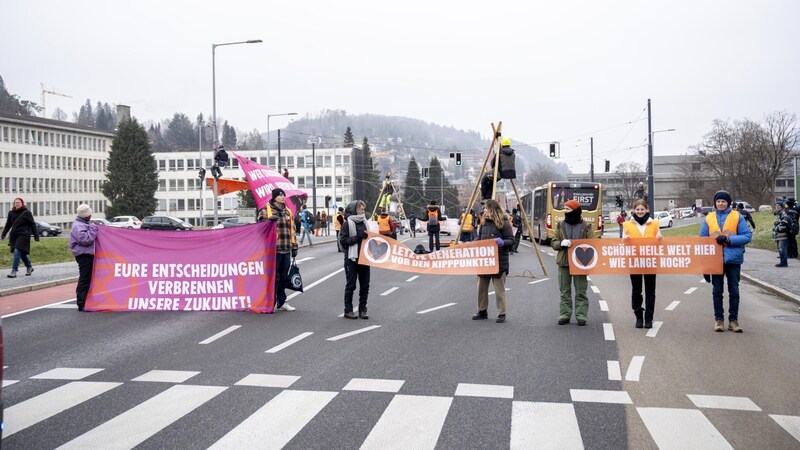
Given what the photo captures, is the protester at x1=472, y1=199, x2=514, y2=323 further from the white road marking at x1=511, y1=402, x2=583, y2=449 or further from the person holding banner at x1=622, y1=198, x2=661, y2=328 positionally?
the white road marking at x1=511, y1=402, x2=583, y2=449

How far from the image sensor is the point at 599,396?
6.91m

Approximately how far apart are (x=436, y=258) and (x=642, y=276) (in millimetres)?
3358

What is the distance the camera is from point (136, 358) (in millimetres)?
8875

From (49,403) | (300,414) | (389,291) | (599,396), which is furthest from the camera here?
(389,291)

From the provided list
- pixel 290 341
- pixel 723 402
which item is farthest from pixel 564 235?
pixel 723 402

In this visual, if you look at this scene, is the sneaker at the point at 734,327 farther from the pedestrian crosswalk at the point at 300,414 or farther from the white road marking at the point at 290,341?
the white road marking at the point at 290,341

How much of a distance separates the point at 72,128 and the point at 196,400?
109 meters

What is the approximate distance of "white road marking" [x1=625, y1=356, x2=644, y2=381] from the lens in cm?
773

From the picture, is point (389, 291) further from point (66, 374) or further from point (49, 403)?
point (49, 403)

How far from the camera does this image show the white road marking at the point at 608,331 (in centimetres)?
1024

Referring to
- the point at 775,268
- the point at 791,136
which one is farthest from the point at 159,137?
the point at 775,268

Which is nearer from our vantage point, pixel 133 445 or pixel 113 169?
pixel 133 445

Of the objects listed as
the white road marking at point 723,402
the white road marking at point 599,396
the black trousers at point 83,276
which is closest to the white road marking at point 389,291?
the black trousers at point 83,276

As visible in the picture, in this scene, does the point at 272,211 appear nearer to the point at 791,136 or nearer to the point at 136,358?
the point at 136,358
